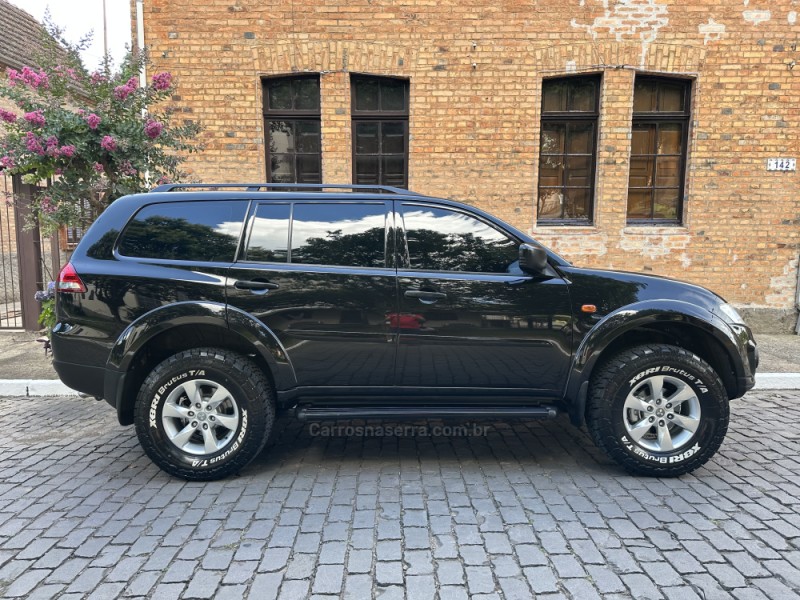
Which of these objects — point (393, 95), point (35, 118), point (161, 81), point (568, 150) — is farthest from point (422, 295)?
point (568, 150)

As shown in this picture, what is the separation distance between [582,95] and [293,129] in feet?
14.8

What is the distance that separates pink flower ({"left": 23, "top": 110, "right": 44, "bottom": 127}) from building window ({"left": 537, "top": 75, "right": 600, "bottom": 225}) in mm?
6364

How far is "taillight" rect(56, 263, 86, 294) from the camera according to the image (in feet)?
10.8

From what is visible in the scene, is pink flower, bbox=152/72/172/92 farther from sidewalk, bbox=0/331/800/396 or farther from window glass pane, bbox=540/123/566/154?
window glass pane, bbox=540/123/566/154

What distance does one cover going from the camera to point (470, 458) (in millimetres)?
3688

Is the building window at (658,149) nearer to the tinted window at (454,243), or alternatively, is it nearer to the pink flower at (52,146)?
the tinted window at (454,243)

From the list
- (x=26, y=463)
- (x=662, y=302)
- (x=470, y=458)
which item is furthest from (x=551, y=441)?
(x=26, y=463)

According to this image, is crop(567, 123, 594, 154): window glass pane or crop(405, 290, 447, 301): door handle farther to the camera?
crop(567, 123, 594, 154): window glass pane

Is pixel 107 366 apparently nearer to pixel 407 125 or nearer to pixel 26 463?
pixel 26 463

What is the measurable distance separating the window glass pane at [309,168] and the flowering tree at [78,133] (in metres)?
2.54

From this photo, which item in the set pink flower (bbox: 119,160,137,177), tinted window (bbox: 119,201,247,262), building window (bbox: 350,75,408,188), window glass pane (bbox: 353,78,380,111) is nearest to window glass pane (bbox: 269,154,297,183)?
building window (bbox: 350,75,408,188)

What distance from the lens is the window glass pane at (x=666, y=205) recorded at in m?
7.89

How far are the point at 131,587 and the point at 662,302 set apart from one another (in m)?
3.42

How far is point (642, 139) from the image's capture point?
7809mm
